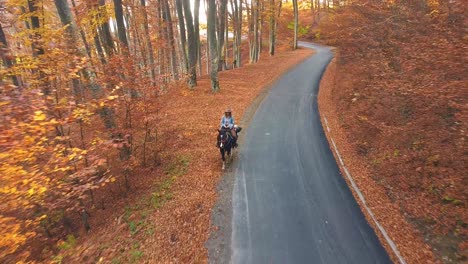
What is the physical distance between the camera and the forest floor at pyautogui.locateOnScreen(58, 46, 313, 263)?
7.31 m

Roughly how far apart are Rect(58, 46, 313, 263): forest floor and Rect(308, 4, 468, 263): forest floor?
5.72 m

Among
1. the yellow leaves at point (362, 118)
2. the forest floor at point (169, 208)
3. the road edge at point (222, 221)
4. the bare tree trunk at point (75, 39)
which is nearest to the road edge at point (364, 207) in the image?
the yellow leaves at point (362, 118)

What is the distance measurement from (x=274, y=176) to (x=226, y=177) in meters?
1.90

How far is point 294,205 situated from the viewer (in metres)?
8.98

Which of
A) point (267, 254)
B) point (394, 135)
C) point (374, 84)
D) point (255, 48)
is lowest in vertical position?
point (267, 254)

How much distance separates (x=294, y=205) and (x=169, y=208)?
420cm

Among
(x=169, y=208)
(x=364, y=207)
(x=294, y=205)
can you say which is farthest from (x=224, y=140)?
(x=364, y=207)

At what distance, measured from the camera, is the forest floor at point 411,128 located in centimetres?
789

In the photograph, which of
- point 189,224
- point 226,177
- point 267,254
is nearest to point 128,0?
point 226,177

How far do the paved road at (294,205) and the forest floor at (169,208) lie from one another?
1179 millimetres

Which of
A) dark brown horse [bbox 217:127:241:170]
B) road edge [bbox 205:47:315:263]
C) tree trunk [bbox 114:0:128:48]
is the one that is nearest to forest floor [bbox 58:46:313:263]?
road edge [bbox 205:47:315:263]

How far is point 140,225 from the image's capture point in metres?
8.46

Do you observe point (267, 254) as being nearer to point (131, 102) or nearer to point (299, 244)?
point (299, 244)

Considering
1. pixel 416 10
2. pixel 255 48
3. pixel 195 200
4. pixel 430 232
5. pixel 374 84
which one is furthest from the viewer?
pixel 255 48
